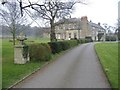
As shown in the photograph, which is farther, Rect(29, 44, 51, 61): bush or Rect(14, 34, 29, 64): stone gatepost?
Rect(29, 44, 51, 61): bush

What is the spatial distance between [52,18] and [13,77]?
26.6 meters

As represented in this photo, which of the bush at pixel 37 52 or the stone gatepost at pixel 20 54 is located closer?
the stone gatepost at pixel 20 54

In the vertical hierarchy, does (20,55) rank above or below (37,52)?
below

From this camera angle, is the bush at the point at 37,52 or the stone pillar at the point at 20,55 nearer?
the stone pillar at the point at 20,55

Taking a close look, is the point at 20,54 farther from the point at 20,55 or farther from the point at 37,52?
the point at 37,52

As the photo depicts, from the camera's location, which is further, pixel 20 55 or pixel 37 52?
pixel 37 52

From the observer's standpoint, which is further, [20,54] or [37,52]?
[37,52]

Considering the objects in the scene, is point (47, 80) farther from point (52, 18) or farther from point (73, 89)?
point (52, 18)

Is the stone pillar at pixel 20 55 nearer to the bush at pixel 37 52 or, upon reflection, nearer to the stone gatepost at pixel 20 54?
the stone gatepost at pixel 20 54

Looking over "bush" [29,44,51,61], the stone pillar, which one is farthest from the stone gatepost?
"bush" [29,44,51,61]

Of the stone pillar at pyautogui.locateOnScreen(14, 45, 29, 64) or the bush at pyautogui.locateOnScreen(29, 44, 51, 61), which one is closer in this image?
the stone pillar at pyautogui.locateOnScreen(14, 45, 29, 64)

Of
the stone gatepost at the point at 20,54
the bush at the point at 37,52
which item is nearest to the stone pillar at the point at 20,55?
the stone gatepost at the point at 20,54

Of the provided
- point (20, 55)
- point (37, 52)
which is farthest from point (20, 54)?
point (37, 52)

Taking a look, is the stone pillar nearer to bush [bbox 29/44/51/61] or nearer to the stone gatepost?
the stone gatepost
